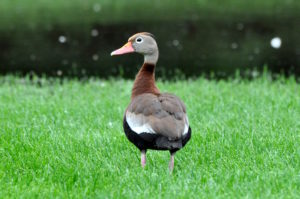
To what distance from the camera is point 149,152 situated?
19.7 feet

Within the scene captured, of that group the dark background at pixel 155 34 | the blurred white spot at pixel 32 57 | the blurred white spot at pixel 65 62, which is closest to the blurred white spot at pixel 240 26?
the dark background at pixel 155 34

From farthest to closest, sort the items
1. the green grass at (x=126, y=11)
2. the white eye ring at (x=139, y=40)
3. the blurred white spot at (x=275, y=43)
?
the green grass at (x=126, y=11), the blurred white spot at (x=275, y=43), the white eye ring at (x=139, y=40)

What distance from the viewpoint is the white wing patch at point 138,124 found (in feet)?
16.2

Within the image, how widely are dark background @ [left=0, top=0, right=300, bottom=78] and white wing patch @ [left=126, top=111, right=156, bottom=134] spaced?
25.5 feet

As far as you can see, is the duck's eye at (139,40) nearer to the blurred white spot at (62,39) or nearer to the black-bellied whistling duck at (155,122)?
the black-bellied whistling duck at (155,122)

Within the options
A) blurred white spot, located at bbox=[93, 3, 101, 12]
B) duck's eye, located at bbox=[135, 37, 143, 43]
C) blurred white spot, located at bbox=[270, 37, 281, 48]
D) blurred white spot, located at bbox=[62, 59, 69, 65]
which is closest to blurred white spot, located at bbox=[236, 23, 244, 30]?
blurred white spot, located at bbox=[270, 37, 281, 48]

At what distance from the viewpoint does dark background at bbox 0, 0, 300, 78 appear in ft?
48.6

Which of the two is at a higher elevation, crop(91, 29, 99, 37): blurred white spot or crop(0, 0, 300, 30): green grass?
crop(0, 0, 300, 30): green grass

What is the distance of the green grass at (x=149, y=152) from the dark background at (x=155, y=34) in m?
4.95

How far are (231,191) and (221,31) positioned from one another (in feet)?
49.9

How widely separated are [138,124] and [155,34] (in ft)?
47.2

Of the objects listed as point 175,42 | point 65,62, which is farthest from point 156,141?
point 175,42

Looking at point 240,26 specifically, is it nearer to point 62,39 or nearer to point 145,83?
point 62,39

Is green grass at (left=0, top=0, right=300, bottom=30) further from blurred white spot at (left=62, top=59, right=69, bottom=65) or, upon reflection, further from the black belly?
the black belly
